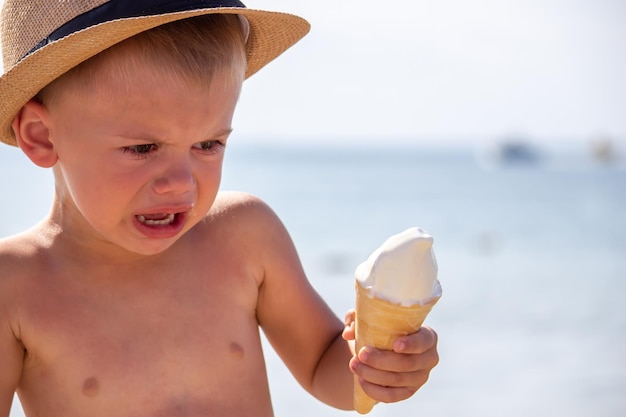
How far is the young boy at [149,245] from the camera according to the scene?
1.94 meters

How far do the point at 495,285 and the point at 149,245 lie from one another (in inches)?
351

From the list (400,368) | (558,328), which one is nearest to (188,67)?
(400,368)

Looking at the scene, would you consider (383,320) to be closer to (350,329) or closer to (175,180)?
(350,329)

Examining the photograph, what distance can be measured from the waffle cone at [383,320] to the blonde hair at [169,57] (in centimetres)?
61

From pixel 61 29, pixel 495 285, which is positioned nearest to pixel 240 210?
pixel 61 29

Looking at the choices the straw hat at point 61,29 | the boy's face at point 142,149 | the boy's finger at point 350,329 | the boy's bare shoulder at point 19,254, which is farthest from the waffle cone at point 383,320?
the boy's bare shoulder at point 19,254

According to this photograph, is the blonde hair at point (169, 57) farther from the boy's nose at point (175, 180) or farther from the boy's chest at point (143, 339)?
the boy's chest at point (143, 339)

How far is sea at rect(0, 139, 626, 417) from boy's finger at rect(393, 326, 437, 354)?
3670 mm

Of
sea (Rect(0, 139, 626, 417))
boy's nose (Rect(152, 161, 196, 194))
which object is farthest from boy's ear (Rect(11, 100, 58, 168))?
sea (Rect(0, 139, 626, 417))

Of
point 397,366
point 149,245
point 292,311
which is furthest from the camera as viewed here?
point 292,311

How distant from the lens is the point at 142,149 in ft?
6.48

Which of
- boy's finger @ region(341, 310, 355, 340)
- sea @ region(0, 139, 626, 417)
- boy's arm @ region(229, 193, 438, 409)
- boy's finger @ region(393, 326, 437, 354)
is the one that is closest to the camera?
boy's finger @ region(393, 326, 437, 354)

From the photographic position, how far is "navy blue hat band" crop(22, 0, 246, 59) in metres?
1.92

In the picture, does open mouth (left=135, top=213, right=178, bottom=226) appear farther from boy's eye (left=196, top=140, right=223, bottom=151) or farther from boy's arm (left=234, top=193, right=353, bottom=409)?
boy's arm (left=234, top=193, right=353, bottom=409)
